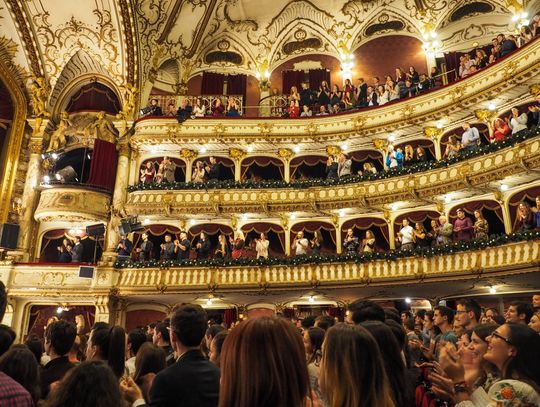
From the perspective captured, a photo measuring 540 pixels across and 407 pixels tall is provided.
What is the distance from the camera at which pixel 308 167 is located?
65.2 feet

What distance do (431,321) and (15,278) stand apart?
14885mm

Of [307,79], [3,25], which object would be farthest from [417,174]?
[3,25]

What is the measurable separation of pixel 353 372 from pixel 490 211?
52.0ft

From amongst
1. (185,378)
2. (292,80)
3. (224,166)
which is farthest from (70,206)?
(185,378)

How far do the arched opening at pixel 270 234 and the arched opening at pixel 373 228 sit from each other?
2.58m

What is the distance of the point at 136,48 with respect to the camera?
62.2ft

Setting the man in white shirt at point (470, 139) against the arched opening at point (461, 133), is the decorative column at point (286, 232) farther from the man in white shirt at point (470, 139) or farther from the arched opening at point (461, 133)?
the man in white shirt at point (470, 139)

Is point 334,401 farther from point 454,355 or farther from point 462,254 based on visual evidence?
point 462,254

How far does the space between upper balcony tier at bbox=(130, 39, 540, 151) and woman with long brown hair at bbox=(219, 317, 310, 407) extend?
15.3 meters

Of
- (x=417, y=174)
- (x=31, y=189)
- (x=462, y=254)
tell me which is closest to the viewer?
(x=462, y=254)

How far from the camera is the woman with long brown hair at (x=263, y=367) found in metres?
1.54

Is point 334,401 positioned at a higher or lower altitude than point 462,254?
lower

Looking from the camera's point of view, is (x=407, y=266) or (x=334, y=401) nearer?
(x=334, y=401)

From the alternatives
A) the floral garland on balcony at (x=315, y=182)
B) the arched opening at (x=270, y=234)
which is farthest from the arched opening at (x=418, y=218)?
the arched opening at (x=270, y=234)
